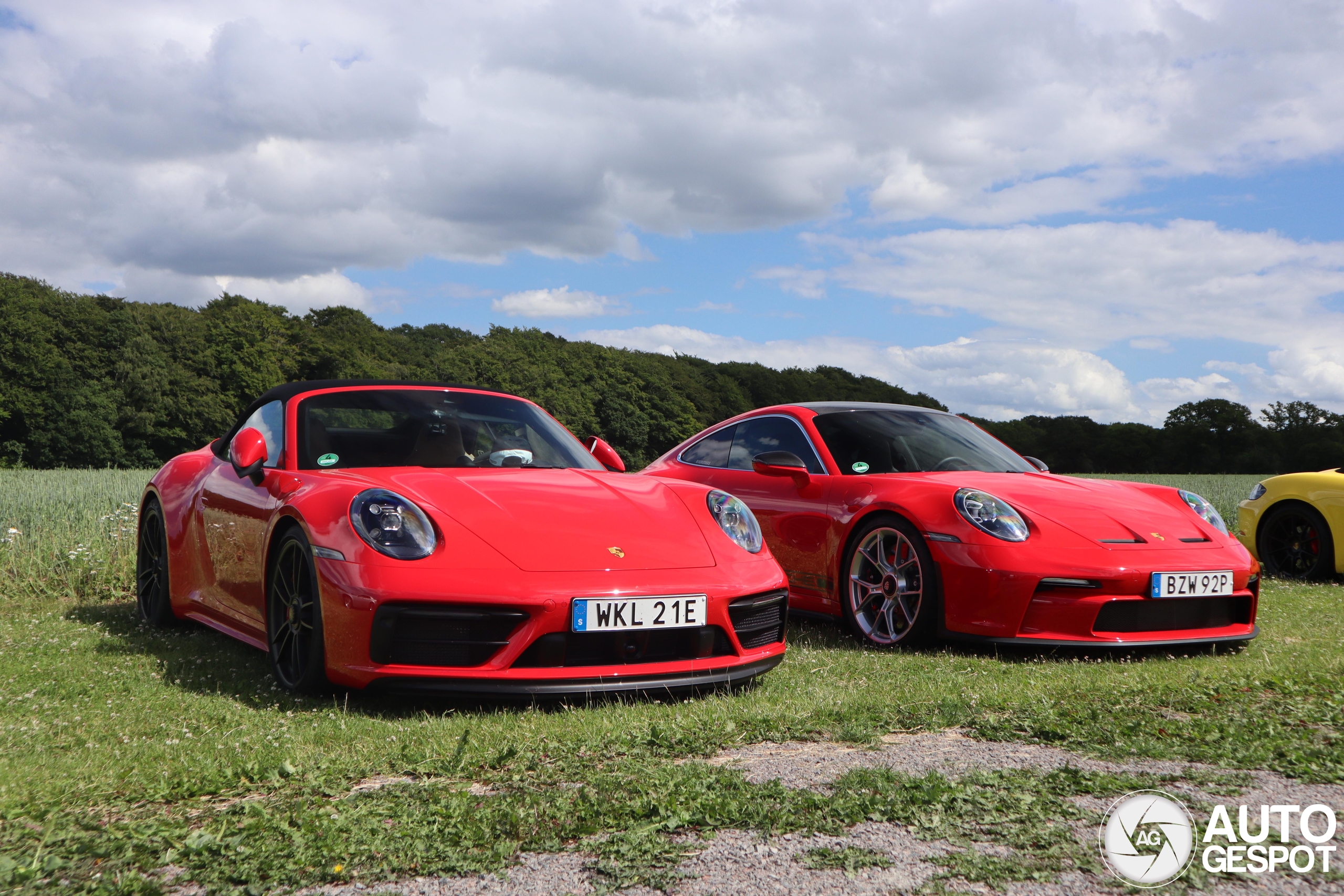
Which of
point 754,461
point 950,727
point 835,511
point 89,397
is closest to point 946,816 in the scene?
point 950,727

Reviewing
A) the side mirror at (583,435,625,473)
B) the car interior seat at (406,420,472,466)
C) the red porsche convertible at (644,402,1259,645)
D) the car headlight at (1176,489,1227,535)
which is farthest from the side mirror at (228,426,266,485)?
the car headlight at (1176,489,1227,535)

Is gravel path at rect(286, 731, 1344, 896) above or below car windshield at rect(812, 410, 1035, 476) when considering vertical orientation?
below

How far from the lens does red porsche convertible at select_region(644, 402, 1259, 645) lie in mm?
5516

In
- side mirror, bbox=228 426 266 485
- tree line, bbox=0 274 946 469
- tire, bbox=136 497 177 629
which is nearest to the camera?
side mirror, bbox=228 426 266 485

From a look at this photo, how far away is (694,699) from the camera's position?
4.44 m

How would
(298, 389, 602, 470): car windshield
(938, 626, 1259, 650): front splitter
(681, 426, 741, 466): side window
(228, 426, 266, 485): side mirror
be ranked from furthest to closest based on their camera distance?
(681, 426, 741, 466): side window, (938, 626, 1259, 650): front splitter, (298, 389, 602, 470): car windshield, (228, 426, 266, 485): side mirror

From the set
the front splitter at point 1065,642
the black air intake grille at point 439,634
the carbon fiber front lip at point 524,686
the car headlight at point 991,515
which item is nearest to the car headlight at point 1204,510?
the front splitter at point 1065,642

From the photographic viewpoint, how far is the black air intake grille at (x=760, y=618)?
4.53 metres

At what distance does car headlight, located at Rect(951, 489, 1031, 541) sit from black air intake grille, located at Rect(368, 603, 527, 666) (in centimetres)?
267

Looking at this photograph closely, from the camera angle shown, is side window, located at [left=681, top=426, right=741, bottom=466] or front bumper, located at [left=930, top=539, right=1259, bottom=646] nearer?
front bumper, located at [left=930, top=539, right=1259, bottom=646]

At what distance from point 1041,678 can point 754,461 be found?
8.10 feet

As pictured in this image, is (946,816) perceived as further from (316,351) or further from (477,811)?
(316,351)

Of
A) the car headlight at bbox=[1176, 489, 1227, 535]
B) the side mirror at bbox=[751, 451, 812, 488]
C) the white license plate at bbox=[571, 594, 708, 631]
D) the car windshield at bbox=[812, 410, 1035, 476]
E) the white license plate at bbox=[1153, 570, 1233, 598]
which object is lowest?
the white license plate at bbox=[571, 594, 708, 631]

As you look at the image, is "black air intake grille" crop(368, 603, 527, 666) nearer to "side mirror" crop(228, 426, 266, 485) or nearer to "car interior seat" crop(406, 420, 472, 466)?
"car interior seat" crop(406, 420, 472, 466)
